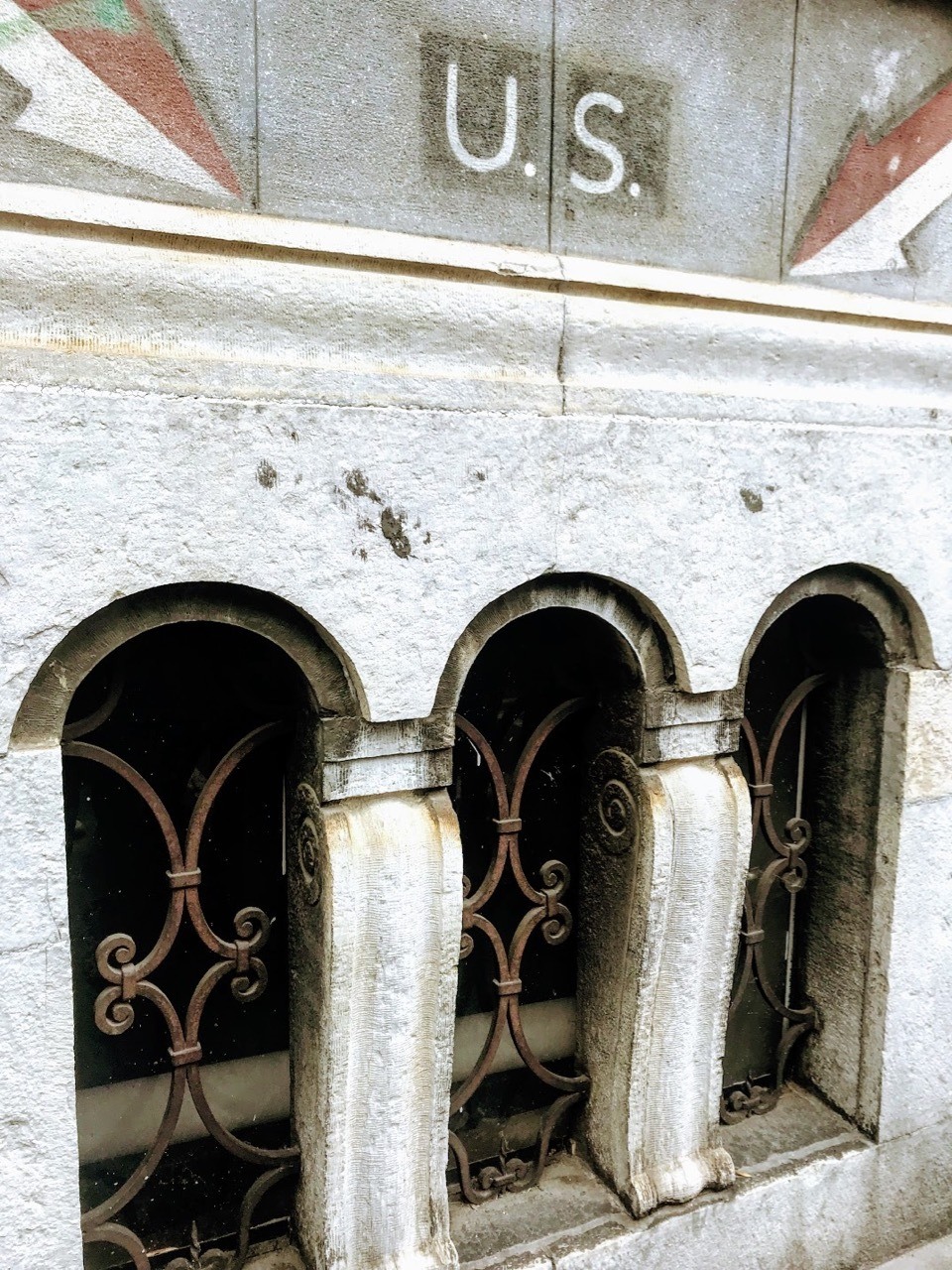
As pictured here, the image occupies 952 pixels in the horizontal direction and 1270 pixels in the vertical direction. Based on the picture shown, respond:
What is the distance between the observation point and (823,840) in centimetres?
323

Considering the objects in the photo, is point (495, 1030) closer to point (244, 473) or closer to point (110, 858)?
point (110, 858)

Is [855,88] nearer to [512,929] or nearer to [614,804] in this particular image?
[614,804]

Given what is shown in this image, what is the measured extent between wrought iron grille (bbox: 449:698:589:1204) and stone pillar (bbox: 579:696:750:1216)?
122mm

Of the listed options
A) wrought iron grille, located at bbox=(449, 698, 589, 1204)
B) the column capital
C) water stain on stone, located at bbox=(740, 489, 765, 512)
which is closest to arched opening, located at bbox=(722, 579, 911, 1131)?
water stain on stone, located at bbox=(740, 489, 765, 512)

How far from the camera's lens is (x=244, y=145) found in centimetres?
205

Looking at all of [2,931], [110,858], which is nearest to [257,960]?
[110,858]

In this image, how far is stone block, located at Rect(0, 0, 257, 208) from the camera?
1.85 meters

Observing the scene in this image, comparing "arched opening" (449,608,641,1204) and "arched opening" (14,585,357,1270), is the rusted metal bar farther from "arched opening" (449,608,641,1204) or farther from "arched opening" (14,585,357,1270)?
"arched opening" (449,608,641,1204)

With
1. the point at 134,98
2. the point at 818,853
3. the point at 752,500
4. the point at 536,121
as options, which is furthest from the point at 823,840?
the point at 134,98

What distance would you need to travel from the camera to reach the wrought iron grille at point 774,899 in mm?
3072

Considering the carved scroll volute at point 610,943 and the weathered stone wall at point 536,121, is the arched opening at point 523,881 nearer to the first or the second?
the carved scroll volute at point 610,943

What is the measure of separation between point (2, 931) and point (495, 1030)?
1.30 metres

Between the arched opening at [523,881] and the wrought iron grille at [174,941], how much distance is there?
1.76 feet

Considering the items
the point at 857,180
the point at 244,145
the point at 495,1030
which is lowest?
the point at 495,1030
